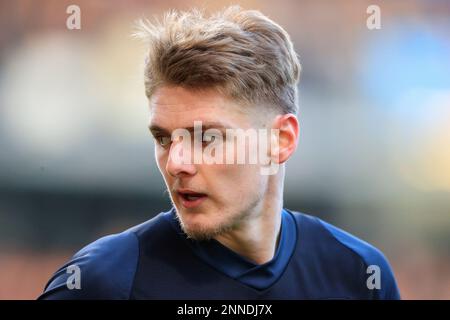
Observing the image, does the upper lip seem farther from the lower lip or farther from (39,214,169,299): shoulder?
(39,214,169,299): shoulder

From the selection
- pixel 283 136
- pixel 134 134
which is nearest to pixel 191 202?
pixel 283 136

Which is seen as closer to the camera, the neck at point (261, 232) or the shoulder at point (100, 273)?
A: the shoulder at point (100, 273)

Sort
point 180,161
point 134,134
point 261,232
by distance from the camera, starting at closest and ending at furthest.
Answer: point 180,161 → point 261,232 → point 134,134

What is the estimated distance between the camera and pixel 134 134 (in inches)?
130

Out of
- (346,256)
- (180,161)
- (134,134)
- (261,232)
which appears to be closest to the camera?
(180,161)

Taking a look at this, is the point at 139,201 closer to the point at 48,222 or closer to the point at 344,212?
the point at 48,222

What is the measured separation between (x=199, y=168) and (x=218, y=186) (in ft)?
0.23

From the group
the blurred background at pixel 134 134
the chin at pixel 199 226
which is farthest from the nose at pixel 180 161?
the blurred background at pixel 134 134

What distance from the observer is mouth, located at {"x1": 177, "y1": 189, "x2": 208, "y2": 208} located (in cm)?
149

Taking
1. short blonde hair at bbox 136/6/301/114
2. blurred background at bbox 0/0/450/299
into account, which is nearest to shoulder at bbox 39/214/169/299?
short blonde hair at bbox 136/6/301/114

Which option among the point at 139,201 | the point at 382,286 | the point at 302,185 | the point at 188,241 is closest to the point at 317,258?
the point at 382,286

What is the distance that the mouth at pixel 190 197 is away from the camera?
1.49m

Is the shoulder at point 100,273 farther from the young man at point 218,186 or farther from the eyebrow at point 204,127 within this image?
the eyebrow at point 204,127

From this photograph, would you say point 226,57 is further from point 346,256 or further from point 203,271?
point 346,256
